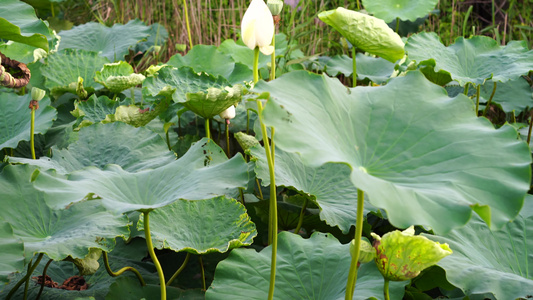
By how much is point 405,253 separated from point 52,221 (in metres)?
0.76

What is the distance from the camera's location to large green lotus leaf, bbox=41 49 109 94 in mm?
2271

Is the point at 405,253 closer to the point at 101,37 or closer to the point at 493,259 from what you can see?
the point at 493,259

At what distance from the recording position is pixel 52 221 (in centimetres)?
115

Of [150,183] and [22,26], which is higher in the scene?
[22,26]

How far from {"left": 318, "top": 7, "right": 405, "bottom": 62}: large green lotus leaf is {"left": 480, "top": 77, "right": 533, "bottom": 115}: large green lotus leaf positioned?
3.67 ft

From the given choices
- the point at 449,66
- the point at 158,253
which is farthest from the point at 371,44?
the point at 158,253

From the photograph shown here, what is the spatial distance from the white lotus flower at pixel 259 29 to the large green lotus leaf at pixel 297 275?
450 millimetres

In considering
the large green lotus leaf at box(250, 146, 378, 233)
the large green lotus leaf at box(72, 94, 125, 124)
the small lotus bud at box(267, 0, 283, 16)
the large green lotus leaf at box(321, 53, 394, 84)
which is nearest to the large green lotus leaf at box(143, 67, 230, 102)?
the large green lotus leaf at box(72, 94, 125, 124)

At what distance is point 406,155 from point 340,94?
175mm

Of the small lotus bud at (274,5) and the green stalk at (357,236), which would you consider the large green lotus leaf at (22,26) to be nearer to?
the small lotus bud at (274,5)

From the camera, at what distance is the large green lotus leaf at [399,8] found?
2770mm

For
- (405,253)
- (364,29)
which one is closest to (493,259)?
(405,253)

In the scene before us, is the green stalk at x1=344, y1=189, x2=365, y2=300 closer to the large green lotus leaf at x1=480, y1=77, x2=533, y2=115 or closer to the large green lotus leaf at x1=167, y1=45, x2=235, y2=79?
the large green lotus leaf at x1=167, y1=45, x2=235, y2=79

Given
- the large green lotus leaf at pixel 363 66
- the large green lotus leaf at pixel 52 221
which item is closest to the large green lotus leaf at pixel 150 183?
the large green lotus leaf at pixel 52 221
